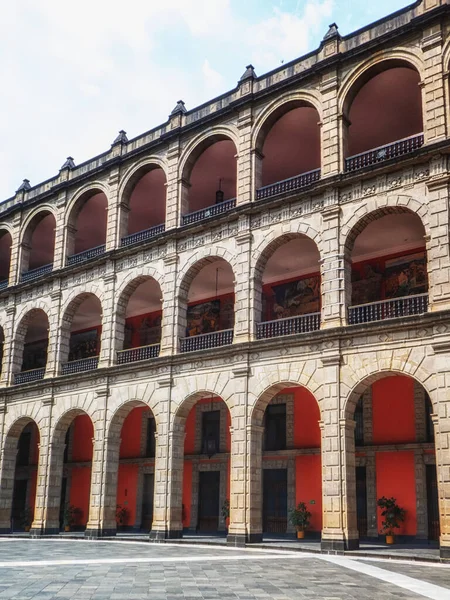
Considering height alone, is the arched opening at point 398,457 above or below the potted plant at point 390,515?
above

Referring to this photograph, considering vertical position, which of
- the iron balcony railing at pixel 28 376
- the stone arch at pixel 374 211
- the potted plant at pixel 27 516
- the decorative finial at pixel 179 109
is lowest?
the potted plant at pixel 27 516

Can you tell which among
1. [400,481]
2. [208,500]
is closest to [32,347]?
[208,500]

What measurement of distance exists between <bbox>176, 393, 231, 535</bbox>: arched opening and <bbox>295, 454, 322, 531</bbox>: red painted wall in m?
3.02

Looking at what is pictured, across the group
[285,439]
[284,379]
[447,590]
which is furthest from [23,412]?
[447,590]

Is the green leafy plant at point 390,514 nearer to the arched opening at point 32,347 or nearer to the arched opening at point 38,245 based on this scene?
the arched opening at point 32,347

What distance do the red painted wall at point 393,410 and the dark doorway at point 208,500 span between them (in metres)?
6.95

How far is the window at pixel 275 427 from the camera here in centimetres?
2436

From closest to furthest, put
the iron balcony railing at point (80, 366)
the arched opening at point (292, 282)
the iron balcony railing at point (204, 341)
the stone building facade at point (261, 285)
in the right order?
the stone building facade at point (261, 285), the iron balcony railing at point (204, 341), the arched opening at point (292, 282), the iron balcony railing at point (80, 366)

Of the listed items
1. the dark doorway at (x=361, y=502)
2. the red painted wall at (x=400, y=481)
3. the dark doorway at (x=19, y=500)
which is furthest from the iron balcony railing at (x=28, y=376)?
the red painted wall at (x=400, y=481)

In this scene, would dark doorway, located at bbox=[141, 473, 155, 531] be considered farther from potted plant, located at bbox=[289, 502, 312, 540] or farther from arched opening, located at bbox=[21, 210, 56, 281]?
arched opening, located at bbox=[21, 210, 56, 281]

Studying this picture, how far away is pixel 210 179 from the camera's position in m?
25.7

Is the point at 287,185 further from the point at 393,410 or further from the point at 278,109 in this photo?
the point at 393,410

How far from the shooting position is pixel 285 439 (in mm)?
24188

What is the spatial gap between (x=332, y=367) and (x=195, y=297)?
35.9 ft
